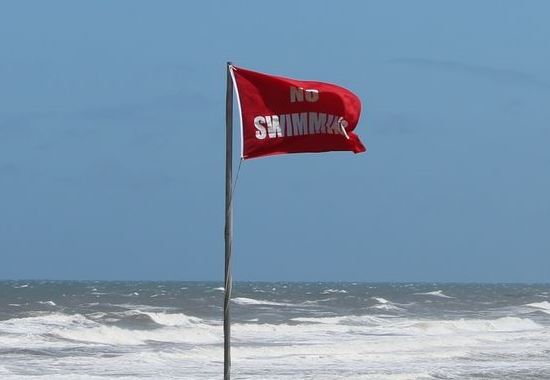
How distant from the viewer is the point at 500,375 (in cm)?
2314

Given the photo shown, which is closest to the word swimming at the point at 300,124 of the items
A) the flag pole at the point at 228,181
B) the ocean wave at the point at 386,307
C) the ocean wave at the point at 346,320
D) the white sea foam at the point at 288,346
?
the flag pole at the point at 228,181

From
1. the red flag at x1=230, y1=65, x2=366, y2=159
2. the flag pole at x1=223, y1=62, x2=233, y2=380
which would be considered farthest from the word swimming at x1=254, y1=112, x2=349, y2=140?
the flag pole at x1=223, y1=62, x2=233, y2=380

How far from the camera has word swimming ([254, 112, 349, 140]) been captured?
1060 centimetres

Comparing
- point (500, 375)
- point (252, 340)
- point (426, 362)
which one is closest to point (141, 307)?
point (252, 340)

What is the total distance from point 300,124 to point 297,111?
12 centimetres

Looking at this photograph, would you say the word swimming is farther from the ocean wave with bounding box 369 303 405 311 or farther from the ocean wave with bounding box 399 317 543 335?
the ocean wave with bounding box 369 303 405 311

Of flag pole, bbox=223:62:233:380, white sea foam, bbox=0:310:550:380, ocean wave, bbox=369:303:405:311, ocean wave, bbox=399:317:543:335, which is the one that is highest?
flag pole, bbox=223:62:233:380

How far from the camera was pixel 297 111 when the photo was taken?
35.1 feet

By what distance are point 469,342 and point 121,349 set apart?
9.07m

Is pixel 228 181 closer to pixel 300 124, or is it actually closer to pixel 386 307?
pixel 300 124

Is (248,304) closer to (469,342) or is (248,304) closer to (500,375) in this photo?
(469,342)

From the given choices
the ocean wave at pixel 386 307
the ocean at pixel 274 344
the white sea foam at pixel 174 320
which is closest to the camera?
the ocean at pixel 274 344

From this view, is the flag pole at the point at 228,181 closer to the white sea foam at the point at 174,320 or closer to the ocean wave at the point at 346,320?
the white sea foam at the point at 174,320

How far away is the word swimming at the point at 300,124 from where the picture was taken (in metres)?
10.6
